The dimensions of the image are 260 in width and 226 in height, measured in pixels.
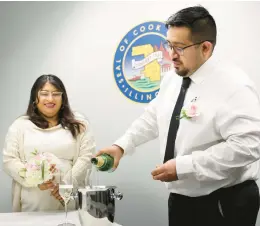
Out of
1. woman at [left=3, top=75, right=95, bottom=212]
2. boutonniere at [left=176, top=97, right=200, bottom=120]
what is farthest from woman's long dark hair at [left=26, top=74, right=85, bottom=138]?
boutonniere at [left=176, top=97, right=200, bottom=120]

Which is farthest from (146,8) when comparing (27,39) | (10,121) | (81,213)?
(81,213)

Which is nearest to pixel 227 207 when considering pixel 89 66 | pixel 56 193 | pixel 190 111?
pixel 190 111

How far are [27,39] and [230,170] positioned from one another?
7.53ft

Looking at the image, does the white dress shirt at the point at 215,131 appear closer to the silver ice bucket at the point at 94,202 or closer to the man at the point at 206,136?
the man at the point at 206,136

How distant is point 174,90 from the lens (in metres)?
2.03

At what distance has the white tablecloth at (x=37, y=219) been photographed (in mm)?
1733

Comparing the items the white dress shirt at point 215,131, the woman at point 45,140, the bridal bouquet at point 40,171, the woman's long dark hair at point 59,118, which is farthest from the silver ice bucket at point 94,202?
the woman's long dark hair at point 59,118

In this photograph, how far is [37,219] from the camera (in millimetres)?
1820

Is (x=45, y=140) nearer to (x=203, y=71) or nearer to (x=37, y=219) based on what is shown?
(x=37, y=219)

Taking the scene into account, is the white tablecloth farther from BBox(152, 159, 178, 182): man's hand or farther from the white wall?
the white wall

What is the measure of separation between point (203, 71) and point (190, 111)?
236 mm

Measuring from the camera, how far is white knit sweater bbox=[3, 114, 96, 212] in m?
2.53

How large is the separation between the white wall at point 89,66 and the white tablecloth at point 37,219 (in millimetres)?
1249

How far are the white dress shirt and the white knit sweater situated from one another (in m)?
0.70
